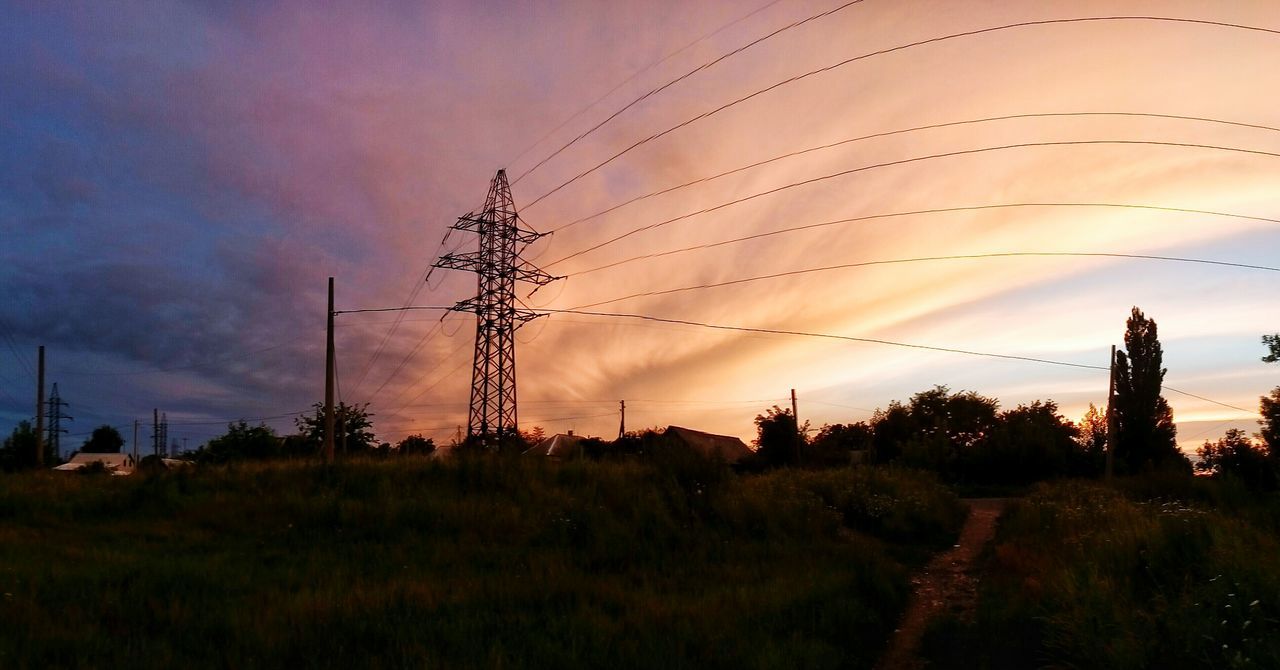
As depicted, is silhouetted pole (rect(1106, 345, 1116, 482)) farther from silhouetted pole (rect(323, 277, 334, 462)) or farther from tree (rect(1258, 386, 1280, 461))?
silhouetted pole (rect(323, 277, 334, 462))

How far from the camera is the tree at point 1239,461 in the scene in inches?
1148

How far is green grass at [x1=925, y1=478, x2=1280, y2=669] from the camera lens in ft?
23.1

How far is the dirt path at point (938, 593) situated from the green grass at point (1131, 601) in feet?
1.10

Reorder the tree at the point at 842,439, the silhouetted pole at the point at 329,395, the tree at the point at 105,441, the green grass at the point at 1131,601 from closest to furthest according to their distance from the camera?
the green grass at the point at 1131,601
the silhouetted pole at the point at 329,395
the tree at the point at 842,439
the tree at the point at 105,441

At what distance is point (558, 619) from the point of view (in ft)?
32.5

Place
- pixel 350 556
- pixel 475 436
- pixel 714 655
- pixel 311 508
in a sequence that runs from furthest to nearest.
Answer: pixel 475 436 → pixel 311 508 → pixel 350 556 → pixel 714 655

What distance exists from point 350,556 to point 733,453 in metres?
49.8

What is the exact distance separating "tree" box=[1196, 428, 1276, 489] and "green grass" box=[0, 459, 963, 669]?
12471 millimetres

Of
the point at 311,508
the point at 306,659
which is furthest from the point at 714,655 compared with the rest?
the point at 311,508

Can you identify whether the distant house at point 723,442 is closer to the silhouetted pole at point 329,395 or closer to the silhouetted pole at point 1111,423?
the silhouetted pole at point 1111,423

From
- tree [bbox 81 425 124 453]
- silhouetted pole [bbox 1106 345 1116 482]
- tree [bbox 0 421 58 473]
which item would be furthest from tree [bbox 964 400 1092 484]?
tree [bbox 81 425 124 453]

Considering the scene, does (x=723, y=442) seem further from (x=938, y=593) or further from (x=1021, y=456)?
(x=938, y=593)

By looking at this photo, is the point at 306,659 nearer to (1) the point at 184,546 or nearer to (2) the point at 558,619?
(2) the point at 558,619

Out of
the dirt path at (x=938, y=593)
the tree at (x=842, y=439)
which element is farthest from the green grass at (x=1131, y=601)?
the tree at (x=842, y=439)
